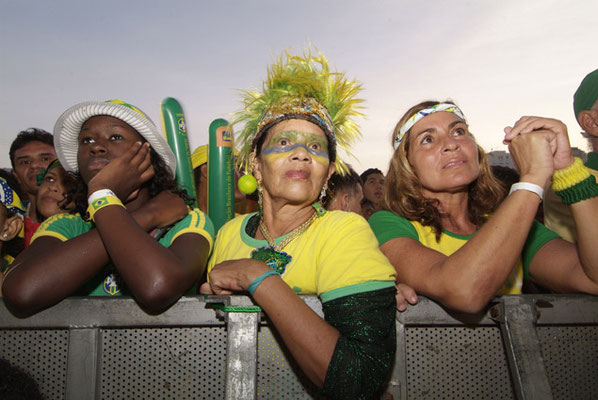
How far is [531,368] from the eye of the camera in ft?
5.20

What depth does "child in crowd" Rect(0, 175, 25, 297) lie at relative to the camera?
2.87 metres

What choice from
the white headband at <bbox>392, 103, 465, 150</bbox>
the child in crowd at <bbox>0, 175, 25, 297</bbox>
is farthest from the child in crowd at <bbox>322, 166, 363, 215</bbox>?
the child in crowd at <bbox>0, 175, 25, 297</bbox>

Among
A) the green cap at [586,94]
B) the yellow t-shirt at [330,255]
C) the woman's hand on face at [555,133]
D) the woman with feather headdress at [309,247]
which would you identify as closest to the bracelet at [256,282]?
the woman with feather headdress at [309,247]

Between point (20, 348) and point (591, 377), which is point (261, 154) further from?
point (591, 377)

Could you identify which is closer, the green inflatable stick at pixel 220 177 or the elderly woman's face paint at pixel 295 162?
the elderly woman's face paint at pixel 295 162

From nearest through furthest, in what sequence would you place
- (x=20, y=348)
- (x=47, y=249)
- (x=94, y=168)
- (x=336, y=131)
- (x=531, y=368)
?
(x=531, y=368)
(x=20, y=348)
(x=47, y=249)
(x=94, y=168)
(x=336, y=131)

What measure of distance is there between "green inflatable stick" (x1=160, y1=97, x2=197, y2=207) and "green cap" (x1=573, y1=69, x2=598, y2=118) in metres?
3.42

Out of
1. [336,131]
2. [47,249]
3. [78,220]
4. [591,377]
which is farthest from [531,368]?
[78,220]

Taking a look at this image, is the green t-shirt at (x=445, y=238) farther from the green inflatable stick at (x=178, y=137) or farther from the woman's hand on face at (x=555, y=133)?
the green inflatable stick at (x=178, y=137)

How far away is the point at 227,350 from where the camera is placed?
1.58 metres

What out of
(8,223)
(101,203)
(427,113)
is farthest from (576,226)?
(8,223)

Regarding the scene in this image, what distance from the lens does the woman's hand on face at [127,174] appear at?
213cm

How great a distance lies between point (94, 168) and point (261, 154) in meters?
0.95

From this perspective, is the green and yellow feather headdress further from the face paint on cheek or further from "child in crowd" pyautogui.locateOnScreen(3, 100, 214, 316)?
"child in crowd" pyautogui.locateOnScreen(3, 100, 214, 316)
